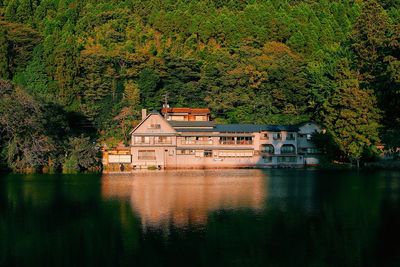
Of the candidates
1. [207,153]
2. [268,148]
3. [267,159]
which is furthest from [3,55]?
[267,159]

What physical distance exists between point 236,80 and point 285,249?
47679 mm

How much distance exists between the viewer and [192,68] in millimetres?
65812

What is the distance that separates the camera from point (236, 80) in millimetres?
63250

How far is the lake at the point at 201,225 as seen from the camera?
51.3ft

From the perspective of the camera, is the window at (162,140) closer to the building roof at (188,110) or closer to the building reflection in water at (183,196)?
the building roof at (188,110)

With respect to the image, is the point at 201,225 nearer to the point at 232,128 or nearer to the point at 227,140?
the point at 227,140

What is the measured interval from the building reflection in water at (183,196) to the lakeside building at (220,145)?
50.6ft

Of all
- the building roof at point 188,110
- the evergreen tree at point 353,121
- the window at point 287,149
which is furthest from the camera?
the building roof at point 188,110

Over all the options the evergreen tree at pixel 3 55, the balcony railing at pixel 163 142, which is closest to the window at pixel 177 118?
the balcony railing at pixel 163 142

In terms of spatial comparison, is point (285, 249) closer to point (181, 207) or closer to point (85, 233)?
point (85, 233)

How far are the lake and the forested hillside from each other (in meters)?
17.8

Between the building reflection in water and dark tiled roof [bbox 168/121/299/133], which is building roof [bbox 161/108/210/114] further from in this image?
the building reflection in water

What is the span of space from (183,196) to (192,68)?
38386mm

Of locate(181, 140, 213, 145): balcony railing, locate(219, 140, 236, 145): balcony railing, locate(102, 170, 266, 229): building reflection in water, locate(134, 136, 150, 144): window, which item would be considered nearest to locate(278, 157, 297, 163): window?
locate(219, 140, 236, 145): balcony railing
